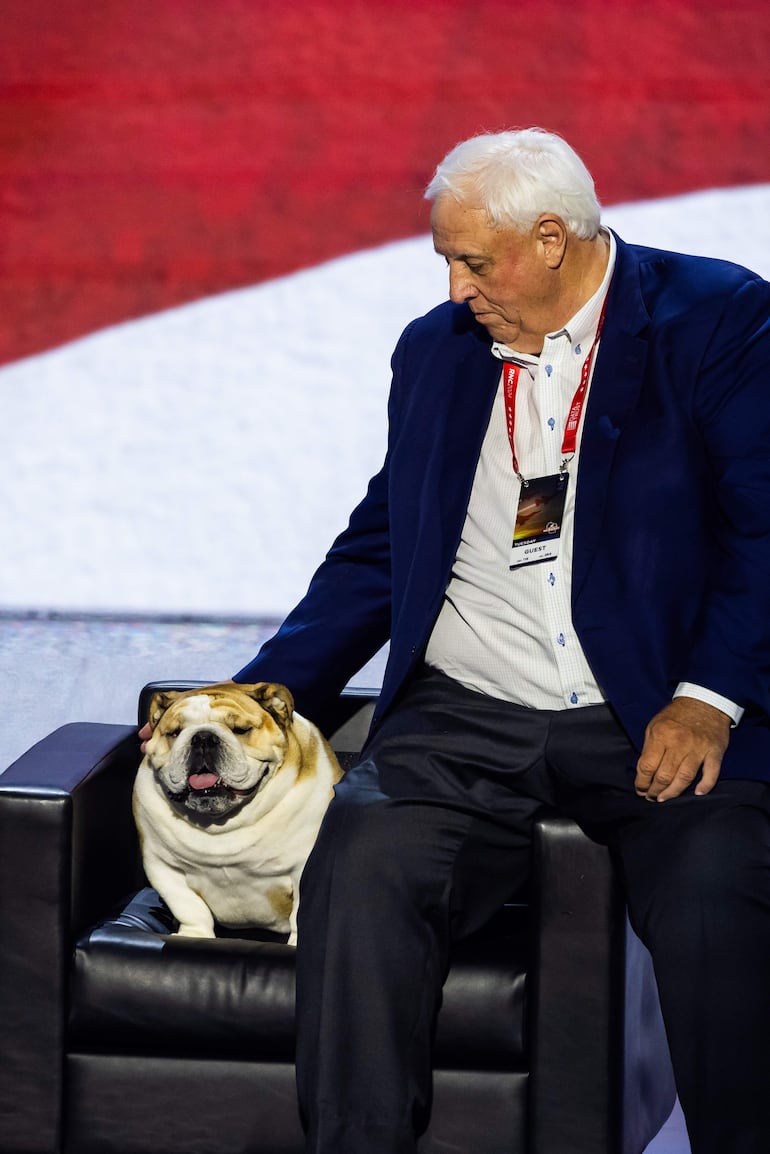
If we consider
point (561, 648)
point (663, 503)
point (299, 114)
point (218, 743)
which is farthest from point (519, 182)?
point (299, 114)

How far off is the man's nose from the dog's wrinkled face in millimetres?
597

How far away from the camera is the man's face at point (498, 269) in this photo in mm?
1895

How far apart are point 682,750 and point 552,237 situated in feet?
2.27

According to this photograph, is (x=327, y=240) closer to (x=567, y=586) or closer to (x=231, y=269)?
(x=231, y=269)

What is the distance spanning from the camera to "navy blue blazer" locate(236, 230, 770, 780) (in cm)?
178

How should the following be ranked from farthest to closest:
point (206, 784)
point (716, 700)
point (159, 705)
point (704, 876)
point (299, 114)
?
point (299, 114)
point (159, 705)
point (206, 784)
point (716, 700)
point (704, 876)

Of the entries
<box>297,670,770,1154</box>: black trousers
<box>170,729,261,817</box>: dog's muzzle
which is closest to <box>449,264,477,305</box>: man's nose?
<box>297,670,770,1154</box>: black trousers

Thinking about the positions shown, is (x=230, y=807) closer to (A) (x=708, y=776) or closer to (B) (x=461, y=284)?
(A) (x=708, y=776)

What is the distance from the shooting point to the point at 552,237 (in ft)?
6.29

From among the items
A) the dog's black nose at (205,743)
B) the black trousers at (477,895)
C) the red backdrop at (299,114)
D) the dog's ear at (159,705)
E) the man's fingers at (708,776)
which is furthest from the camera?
the red backdrop at (299,114)

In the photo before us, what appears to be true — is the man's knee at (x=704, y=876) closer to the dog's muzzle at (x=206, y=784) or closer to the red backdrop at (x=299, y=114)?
the dog's muzzle at (x=206, y=784)

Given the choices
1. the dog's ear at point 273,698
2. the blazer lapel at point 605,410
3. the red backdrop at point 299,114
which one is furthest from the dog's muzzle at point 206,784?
the red backdrop at point 299,114

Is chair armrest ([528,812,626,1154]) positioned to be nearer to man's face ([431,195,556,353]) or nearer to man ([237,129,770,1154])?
man ([237,129,770,1154])

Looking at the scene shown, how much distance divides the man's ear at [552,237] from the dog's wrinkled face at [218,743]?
2.29 feet
